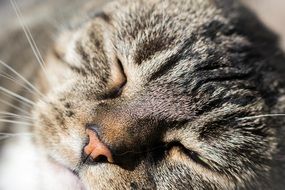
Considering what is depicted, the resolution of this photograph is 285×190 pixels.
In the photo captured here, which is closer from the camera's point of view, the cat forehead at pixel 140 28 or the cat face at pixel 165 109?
the cat face at pixel 165 109

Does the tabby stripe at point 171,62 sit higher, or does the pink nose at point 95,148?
the tabby stripe at point 171,62

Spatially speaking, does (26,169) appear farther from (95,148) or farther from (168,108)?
(168,108)

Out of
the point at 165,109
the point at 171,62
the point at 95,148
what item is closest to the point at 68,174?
the point at 95,148

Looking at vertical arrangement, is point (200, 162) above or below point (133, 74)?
below

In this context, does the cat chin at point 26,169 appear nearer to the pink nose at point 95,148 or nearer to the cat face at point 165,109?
the cat face at point 165,109

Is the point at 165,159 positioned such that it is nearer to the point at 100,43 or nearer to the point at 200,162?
the point at 200,162

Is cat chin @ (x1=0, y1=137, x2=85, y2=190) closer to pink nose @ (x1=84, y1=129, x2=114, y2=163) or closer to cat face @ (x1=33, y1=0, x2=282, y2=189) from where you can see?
cat face @ (x1=33, y1=0, x2=282, y2=189)

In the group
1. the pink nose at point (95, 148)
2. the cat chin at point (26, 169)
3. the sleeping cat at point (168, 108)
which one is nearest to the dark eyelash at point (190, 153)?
the sleeping cat at point (168, 108)

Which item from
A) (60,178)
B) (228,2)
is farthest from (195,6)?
(60,178)
